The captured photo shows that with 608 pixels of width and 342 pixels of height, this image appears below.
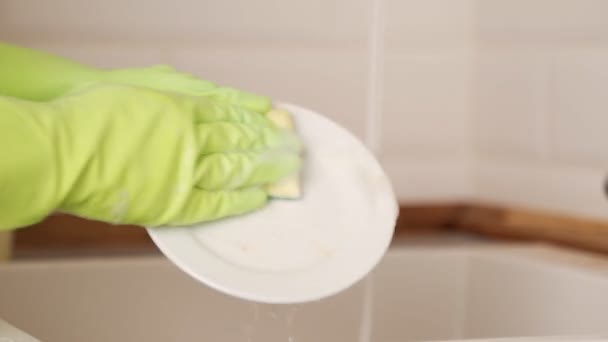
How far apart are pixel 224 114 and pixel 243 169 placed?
0.04 metres

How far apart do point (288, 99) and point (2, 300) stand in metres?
0.43

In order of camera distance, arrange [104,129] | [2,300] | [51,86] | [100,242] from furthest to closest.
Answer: [100,242]
[2,300]
[51,86]
[104,129]

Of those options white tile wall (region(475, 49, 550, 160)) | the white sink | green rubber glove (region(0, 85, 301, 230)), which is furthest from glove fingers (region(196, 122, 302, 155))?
white tile wall (region(475, 49, 550, 160))

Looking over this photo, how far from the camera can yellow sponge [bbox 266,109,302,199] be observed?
0.65 meters

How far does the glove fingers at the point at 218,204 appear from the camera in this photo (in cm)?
59

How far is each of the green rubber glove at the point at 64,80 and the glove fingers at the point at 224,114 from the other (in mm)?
12

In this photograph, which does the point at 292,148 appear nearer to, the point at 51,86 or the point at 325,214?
the point at 325,214

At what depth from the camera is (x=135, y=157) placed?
1.79 feet

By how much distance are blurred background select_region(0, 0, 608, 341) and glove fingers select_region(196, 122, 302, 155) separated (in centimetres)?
24

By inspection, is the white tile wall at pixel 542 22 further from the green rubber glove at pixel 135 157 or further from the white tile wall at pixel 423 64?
the green rubber glove at pixel 135 157

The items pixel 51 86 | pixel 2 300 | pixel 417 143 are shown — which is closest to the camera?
pixel 51 86

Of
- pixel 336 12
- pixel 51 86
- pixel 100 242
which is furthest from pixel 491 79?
pixel 51 86

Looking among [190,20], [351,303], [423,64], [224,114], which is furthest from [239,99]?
[423,64]

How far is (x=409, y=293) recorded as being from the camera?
0.87 m
